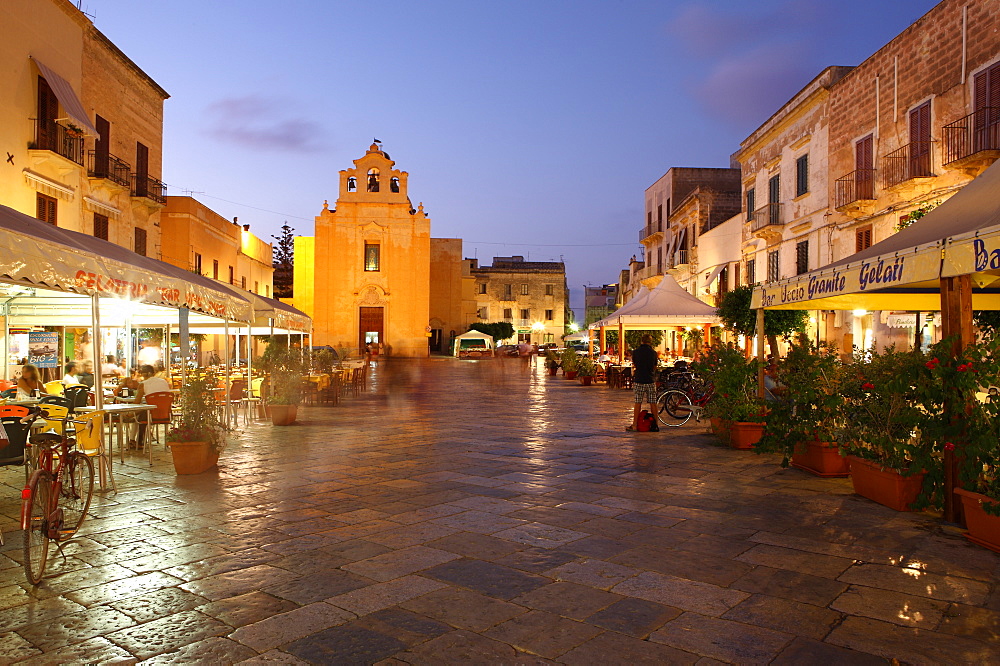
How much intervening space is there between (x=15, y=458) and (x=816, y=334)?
1764 centimetres

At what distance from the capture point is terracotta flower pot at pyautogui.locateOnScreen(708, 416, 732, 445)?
885cm

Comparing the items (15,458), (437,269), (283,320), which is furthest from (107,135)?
(437,269)

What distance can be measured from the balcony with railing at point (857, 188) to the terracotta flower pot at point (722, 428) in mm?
9044

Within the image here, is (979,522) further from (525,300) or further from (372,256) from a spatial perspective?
(525,300)

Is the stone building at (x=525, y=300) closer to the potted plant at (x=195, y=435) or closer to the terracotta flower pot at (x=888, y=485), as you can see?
the potted plant at (x=195, y=435)

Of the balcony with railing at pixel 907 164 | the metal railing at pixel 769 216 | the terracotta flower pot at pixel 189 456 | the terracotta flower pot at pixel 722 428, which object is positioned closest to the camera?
the terracotta flower pot at pixel 189 456

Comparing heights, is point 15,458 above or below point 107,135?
below

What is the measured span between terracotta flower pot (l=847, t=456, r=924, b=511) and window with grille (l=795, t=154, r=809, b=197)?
1503 cm

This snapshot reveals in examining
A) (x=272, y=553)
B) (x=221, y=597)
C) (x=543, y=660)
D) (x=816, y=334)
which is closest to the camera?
(x=543, y=660)

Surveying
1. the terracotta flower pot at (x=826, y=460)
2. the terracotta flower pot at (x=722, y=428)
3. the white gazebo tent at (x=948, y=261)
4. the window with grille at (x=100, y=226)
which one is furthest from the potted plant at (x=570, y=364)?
the white gazebo tent at (x=948, y=261)

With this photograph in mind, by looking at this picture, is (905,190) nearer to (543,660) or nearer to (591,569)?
(591,569)

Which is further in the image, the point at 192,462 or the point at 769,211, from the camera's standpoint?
the point at 769,211

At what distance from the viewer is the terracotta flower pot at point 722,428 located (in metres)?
8.85

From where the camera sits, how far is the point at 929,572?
404 cm
